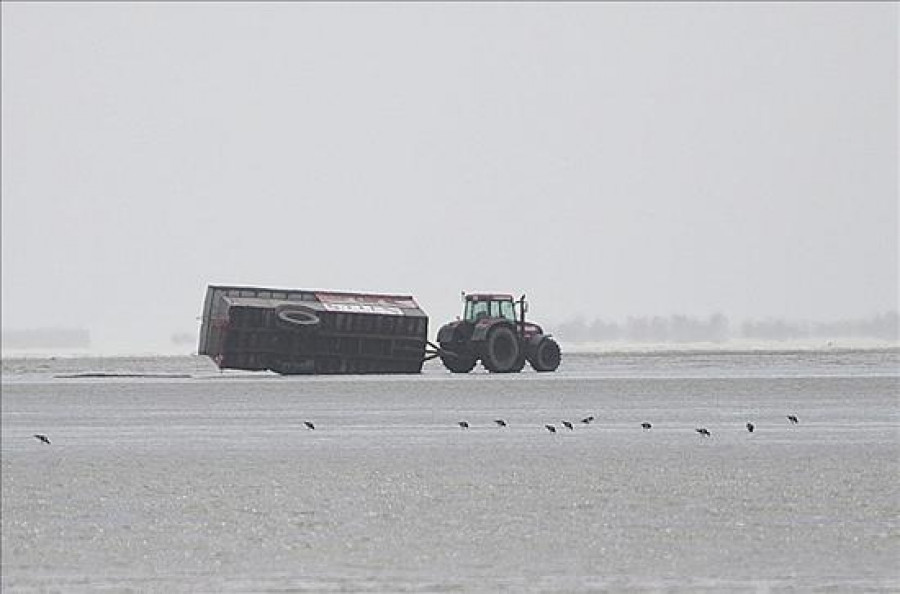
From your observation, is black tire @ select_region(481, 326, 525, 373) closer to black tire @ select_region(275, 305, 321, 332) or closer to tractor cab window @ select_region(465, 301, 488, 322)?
tractor cab window @ select_region(465, 301, 488, 322)

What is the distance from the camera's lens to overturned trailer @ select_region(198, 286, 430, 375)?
122ft

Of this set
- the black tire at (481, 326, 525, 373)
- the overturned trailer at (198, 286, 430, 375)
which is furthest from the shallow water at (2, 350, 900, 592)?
the black tire at (481, 326, 525, 373)

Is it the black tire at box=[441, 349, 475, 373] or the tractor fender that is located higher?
the tractor fender

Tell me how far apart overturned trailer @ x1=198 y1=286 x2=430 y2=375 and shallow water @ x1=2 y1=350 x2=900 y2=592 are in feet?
6.70

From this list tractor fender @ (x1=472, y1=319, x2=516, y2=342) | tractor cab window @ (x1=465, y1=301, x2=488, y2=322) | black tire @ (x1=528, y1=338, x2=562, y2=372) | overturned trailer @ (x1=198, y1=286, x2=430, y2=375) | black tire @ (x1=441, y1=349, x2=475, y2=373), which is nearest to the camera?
overturned trailer @ (x1=198, y1=286, x2=430, y2=375)

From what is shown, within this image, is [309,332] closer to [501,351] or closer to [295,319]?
[295,319]

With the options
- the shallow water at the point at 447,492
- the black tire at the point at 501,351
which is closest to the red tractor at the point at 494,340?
the black tire at the point at 501,351

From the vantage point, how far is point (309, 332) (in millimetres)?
37344

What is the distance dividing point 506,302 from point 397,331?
2.94 metres

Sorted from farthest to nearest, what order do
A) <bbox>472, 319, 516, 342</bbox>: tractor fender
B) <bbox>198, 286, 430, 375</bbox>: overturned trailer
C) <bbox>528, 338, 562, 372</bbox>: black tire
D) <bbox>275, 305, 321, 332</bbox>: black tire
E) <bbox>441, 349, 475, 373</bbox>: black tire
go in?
1. <bbox>528, 338, 562, 372</bbox>: black tire
2. <bbox>441, 349, 475, 373</bbox>: black tire
3. <bbox>472, 319, 516, 342</bbox>: tractor fender
4. <bbox>275, 305, 321, 332</bbox>: black tire
5. <bbox>198, 286, 430, 375</bbox>: overturned trailer

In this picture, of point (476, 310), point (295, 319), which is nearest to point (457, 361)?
point (476, 310)

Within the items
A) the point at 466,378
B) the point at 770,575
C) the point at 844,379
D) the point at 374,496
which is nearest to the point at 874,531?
the point at 770,575

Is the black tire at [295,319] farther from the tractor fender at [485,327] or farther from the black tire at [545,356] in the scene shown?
the black tire at [545,356]

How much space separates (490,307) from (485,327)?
29.1 inches
